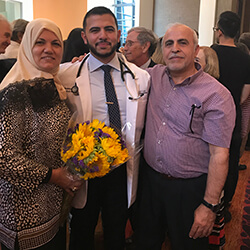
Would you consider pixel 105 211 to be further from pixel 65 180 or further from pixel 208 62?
pixel 208 62

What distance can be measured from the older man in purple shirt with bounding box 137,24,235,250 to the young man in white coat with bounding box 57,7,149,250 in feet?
0.36

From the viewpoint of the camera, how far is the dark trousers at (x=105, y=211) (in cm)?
194

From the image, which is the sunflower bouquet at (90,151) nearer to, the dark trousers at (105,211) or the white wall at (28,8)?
the dark trousers at (105,211)

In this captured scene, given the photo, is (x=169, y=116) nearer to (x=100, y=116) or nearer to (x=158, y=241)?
(x=100, y=116)

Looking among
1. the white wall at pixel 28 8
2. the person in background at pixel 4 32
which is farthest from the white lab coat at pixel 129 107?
the white wall at pixel 28 8

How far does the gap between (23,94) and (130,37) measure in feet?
5.90

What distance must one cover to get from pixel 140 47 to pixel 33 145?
1.80 m

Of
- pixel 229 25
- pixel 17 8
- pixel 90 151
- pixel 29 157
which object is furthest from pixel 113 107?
pixel 17 8

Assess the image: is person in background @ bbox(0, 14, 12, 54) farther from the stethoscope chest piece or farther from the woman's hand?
the woman's hand

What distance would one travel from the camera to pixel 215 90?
Answer: 5.33 ft

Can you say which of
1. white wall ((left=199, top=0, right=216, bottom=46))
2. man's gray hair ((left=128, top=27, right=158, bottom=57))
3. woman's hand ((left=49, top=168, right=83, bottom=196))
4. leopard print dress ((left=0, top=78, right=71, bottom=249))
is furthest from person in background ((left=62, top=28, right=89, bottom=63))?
white wall ((left=199, top=0, right=216, bottom=46))

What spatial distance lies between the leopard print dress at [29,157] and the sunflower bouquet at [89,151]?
121 mm

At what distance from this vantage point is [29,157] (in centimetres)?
154

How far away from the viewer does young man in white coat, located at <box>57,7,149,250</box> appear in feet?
6.09
